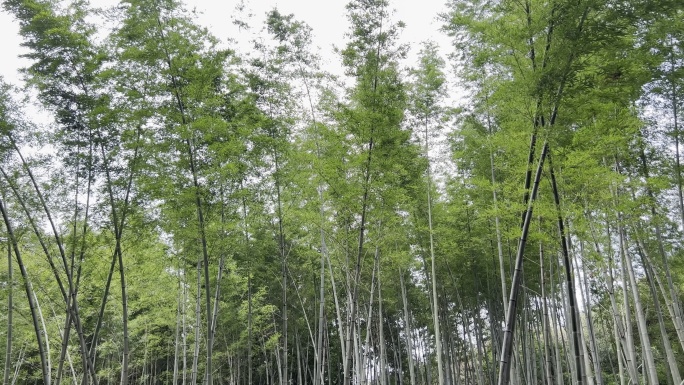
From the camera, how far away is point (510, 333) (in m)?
3.84

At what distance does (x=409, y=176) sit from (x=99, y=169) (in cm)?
514

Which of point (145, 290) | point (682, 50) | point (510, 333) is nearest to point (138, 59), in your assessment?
point (510, 333)

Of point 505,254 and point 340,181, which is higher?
point 340,181

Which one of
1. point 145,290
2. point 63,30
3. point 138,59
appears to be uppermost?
point 63,30

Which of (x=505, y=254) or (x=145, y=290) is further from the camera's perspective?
(x=145, y=290)

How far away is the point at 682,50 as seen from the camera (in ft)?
17.1

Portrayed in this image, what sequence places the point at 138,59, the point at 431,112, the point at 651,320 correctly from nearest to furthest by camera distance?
the point at 138,59 → the point at 431,112 → the point at 651,320

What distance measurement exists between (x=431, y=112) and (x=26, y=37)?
6.57m

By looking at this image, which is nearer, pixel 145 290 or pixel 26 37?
pixel 26 37

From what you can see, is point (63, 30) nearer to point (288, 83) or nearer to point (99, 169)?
point (99, 169)

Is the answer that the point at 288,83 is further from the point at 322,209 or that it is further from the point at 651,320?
the point at 651,320

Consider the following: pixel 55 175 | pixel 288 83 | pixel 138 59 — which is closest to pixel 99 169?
pixel 55 175

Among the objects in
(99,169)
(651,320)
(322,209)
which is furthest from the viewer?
(651,320)

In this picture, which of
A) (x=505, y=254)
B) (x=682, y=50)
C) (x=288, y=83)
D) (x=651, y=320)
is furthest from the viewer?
(x=651, y=320)
